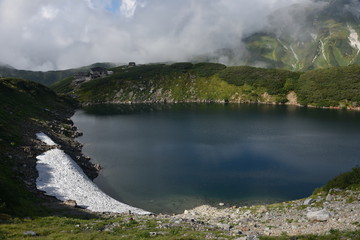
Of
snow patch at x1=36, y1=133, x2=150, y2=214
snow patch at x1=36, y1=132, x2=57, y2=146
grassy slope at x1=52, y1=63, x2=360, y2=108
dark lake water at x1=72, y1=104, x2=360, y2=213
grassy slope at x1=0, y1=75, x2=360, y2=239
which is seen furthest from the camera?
grassy slope at x1=52, y1=63, x2=360, y2=108

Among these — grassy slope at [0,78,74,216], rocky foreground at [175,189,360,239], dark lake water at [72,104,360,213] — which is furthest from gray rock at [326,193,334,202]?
grassy slope at [0,78,74,216]

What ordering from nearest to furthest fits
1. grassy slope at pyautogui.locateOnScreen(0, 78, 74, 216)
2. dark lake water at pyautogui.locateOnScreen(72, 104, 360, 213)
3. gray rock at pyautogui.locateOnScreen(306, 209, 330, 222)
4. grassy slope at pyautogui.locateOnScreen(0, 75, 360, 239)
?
grassy slope at pyautogui.locateOnScreen(0, 75, 360, 239) → gray rock at pyautogui.locateOnScreen(306, 209, 330, 222) → grassy slope at pyautogui.locateOnScreen(0, 78, 74, 216) → dark lake water at pyautogui.locateOnScreen(72, 104, 360, 213)

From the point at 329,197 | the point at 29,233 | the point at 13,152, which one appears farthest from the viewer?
the point at 13,152

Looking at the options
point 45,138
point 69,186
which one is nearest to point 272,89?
point 45,138

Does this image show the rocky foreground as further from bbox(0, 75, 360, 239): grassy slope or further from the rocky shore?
bbox(0, 75, 360, 239): grassy slope

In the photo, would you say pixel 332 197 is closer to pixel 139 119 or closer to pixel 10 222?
pixel 10 222

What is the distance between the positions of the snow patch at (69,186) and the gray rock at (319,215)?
20.7 meters

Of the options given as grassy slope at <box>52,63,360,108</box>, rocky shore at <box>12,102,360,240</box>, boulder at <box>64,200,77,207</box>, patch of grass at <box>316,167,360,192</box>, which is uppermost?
grassy slope at <box>52,63,360,108</box>

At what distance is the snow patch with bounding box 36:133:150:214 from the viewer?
3700cm

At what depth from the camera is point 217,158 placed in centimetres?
6256

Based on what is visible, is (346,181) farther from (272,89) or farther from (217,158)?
(272,89)

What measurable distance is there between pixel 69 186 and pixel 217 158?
1305 inches

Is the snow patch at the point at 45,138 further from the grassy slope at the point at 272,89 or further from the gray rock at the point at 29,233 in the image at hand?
the grassy slope at the point at 272,89

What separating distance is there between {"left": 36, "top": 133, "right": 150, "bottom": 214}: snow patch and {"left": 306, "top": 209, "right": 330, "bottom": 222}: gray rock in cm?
2067
